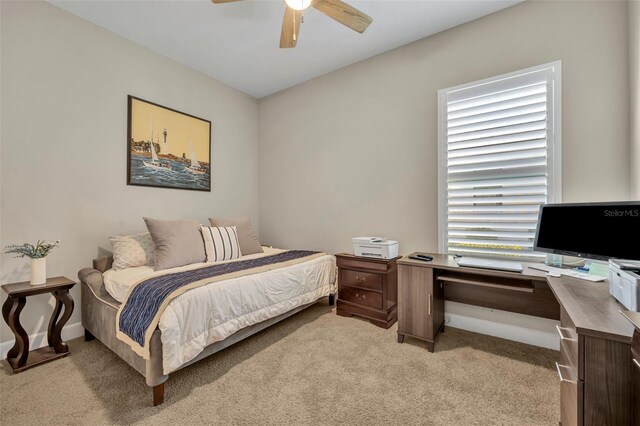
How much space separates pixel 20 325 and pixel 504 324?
12.6 ft

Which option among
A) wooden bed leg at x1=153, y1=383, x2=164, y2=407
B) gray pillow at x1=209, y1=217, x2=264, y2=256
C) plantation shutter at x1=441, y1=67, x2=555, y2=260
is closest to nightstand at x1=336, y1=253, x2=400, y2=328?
plantation shutter at x1=441, y1=67, x2=555, y2=260

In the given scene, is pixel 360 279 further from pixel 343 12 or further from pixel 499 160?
pixel 343 12

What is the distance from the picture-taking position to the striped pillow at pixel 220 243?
278cm

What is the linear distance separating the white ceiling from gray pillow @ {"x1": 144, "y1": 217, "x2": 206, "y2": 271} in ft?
6.24

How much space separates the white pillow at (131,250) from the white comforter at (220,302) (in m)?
0.08

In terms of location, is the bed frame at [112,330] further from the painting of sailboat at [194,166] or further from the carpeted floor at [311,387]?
→ the painting of sailboat at [194,166]

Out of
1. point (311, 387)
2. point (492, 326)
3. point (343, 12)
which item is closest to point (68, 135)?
point (343, 12)

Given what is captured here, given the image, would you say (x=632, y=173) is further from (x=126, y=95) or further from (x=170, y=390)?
(x=126, y=95)

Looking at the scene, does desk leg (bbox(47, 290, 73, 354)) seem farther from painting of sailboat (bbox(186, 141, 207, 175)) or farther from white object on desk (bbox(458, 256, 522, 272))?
white object on desk (bbox(458, 256, 522, 272))

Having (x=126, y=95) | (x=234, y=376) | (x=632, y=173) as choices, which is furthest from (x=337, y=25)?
(x=234, y=376)

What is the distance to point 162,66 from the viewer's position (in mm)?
3080

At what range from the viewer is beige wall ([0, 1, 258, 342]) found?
214 centimetres

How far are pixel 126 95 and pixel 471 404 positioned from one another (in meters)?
3.92

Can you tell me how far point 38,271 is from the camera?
6.68 ft
